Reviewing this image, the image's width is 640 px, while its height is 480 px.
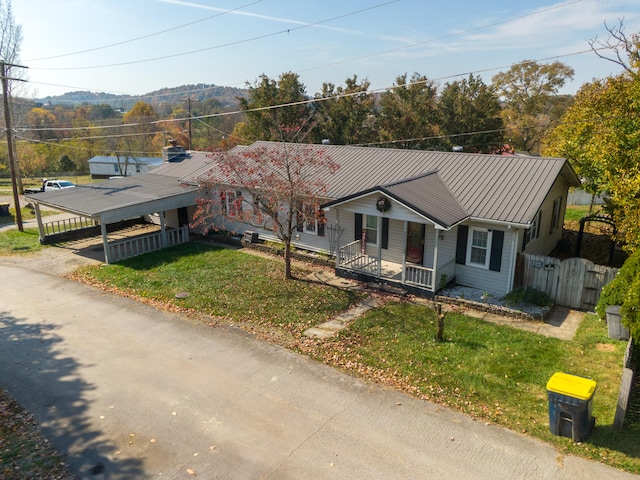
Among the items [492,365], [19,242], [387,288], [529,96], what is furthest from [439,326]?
[529,96]

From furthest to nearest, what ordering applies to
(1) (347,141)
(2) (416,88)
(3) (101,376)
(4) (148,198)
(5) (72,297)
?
(1) (347,141) < (2) (416,88) < (4) (148,198) < (5) (72,297) < (3) (101,376)

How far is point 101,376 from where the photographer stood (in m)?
11.1

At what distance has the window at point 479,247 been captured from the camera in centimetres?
1549

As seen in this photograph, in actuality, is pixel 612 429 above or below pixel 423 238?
below

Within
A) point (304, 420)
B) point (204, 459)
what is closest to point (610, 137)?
point (304, 420)

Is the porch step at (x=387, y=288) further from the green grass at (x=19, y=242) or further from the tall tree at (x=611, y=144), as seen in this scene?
the green grass at (x=19, y=242)

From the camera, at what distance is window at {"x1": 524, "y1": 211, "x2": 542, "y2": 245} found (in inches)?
627

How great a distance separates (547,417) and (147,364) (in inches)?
379

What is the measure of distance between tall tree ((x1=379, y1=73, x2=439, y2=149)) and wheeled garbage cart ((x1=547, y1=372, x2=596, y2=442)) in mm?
31110

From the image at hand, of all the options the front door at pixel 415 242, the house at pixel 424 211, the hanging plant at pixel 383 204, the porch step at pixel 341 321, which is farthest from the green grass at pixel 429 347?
the hanging plant at pixel 383 204

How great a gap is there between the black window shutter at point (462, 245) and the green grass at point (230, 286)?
3.93 meters

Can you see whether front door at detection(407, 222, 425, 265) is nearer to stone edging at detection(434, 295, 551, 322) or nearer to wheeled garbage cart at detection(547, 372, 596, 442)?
stone edging at detection(434, 295, 551, 322)

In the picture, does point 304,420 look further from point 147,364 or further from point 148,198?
point 148,198

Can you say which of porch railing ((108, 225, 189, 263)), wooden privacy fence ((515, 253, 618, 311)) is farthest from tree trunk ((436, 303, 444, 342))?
porch railing ((108, 225, 189, 263))
